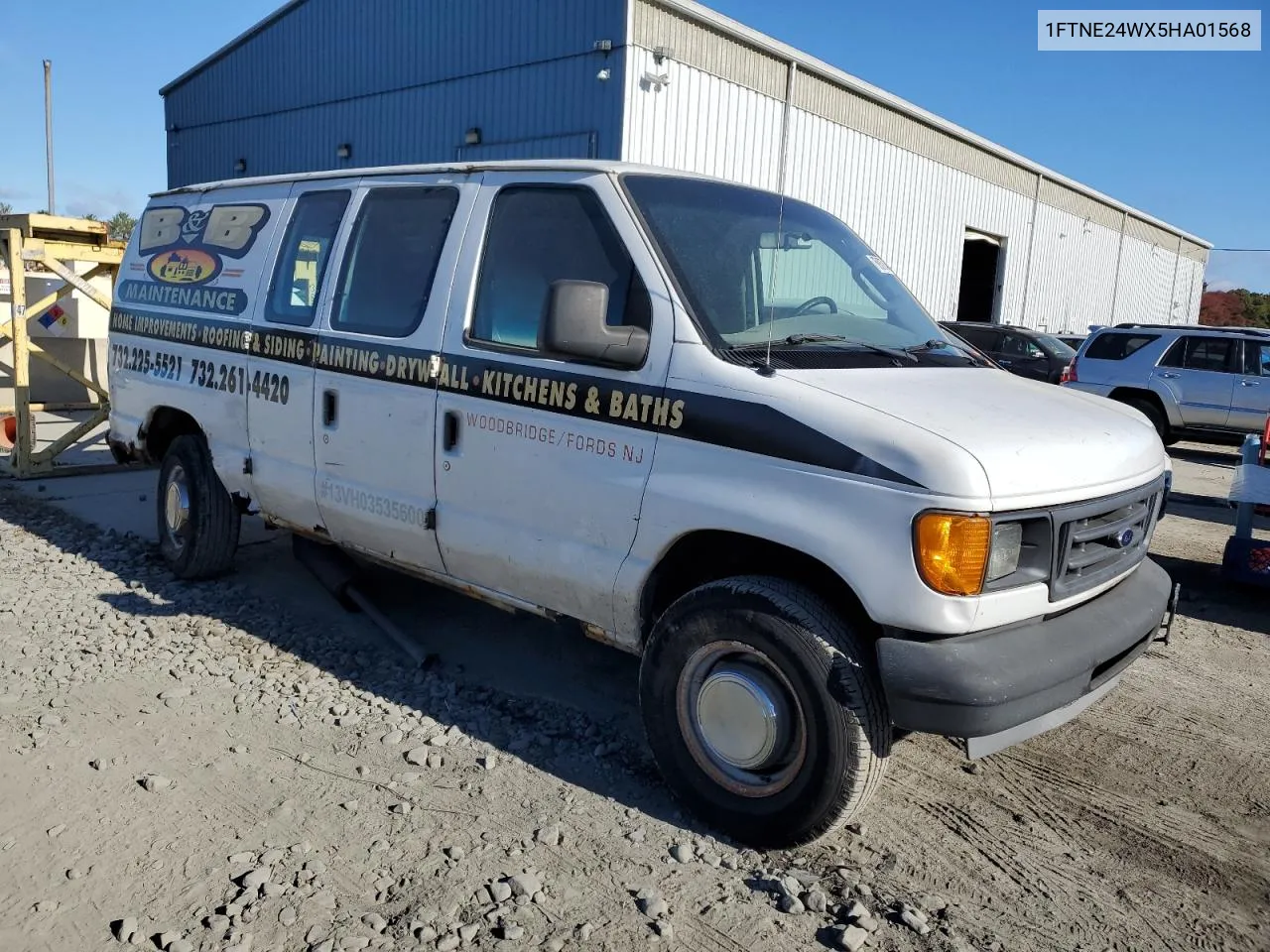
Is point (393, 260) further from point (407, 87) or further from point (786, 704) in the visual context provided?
point (407, 87)

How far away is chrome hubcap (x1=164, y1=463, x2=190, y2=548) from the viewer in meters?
5.70

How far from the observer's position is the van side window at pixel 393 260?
4.20 metres

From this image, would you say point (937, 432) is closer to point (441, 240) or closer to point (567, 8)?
point (441, 240)

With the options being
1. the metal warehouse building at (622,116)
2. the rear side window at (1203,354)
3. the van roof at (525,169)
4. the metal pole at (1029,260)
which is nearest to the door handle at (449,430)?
the van roof at (525,169)

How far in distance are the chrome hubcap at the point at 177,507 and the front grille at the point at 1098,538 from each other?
15.1 feet

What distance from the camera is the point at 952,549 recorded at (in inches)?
110

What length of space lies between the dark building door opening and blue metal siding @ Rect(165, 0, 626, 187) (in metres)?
14.3

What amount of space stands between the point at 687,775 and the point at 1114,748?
193 centimetres

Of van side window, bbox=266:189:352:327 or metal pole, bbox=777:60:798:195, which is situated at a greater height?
metal pole, bbox=777:60:798:195

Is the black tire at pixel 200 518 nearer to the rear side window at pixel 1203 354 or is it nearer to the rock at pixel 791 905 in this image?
the rock at pixel 791 905

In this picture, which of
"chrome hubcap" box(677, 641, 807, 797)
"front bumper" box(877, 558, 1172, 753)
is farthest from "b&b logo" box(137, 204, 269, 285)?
"front bumper" box(877, 558, 1172, 753)

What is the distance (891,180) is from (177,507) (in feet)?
59.6

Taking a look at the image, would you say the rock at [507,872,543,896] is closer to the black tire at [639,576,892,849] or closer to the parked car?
the black tire at [639,576,892,849]

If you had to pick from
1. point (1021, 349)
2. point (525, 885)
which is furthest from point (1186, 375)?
point (525, 885)
